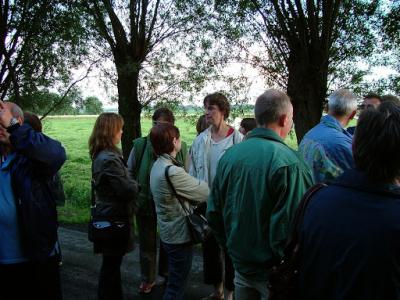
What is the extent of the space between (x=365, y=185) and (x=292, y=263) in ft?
1.52

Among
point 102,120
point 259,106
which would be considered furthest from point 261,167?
point 102,120

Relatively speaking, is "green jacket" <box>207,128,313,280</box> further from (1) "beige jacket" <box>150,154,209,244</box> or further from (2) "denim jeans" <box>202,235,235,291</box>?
(2) "denim jeans" <box>202,235,235,291</box>

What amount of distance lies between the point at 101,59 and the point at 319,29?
503 cm

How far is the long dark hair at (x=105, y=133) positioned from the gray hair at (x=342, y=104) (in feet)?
6.21

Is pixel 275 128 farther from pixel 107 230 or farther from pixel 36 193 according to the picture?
pixel 107 230

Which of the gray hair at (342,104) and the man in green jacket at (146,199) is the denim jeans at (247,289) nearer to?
the gray hair at (342,104)

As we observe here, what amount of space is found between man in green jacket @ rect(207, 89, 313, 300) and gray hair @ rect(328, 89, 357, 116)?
3.48 feet

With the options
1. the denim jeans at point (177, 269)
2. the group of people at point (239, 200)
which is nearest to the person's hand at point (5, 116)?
the group of people at point (239, 200)

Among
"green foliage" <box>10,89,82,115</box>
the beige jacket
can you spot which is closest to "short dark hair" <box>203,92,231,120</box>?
the beige jacket

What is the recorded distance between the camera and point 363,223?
151cm

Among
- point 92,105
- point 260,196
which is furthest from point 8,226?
point 92,105

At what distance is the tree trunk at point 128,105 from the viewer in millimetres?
8922

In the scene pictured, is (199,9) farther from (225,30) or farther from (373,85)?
(373,85)

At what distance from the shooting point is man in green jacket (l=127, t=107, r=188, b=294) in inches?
173
